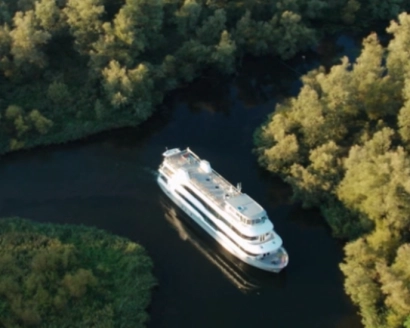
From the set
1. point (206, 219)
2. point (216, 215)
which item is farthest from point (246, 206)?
point (206, 219)

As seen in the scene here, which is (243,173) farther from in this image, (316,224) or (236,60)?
(236,60)

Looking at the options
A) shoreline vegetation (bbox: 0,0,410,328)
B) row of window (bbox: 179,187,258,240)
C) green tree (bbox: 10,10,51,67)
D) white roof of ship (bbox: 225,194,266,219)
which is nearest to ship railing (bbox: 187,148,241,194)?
white roof of ship (bbox: 225,194,266,219)

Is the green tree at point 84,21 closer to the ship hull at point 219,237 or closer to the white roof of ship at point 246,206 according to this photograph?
the ship hull at point 219,237

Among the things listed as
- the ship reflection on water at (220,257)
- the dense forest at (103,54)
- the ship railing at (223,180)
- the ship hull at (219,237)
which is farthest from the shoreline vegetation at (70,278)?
the dense forest at (103,54)

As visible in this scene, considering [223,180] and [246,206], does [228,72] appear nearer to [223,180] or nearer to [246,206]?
[223,180]

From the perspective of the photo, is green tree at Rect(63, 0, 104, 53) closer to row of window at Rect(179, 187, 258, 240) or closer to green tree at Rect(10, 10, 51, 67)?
green tree at Rect(10, 10, 51, 67)

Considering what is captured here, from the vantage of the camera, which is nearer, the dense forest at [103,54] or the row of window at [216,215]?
the row of window at [216,215]
